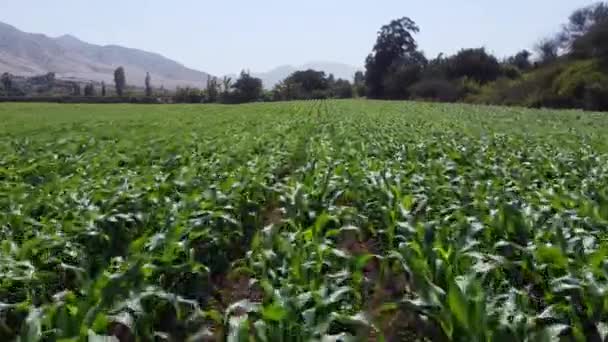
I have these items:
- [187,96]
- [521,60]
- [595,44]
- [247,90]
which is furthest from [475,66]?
[187,96]

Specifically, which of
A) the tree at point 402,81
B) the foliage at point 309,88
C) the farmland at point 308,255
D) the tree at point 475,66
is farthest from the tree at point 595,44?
the farmland at point 308,255

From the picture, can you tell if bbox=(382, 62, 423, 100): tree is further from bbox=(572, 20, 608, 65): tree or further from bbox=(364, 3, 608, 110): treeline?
bbox=(572, 20, 608, 65): tree

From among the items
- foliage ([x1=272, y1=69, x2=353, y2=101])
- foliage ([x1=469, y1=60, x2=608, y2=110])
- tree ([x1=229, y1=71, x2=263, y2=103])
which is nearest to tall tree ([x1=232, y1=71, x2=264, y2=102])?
tree ([x1=229, y1=71, x2=263, y2=103])

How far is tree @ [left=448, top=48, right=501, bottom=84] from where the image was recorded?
67.8 metres

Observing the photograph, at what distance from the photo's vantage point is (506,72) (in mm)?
68000

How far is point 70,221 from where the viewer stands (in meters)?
4.60

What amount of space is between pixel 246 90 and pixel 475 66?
97.6ft

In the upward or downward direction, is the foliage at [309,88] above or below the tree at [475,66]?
below

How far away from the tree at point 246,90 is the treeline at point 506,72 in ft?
52.3

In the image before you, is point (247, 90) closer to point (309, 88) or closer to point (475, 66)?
point (309, 88)

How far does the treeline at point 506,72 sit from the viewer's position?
41.6 metres

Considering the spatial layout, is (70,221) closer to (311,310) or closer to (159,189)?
(159,189)

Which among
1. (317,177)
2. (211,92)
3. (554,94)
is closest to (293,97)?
(211,92)

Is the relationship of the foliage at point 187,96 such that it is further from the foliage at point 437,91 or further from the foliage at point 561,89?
the foliage at point 561,89
